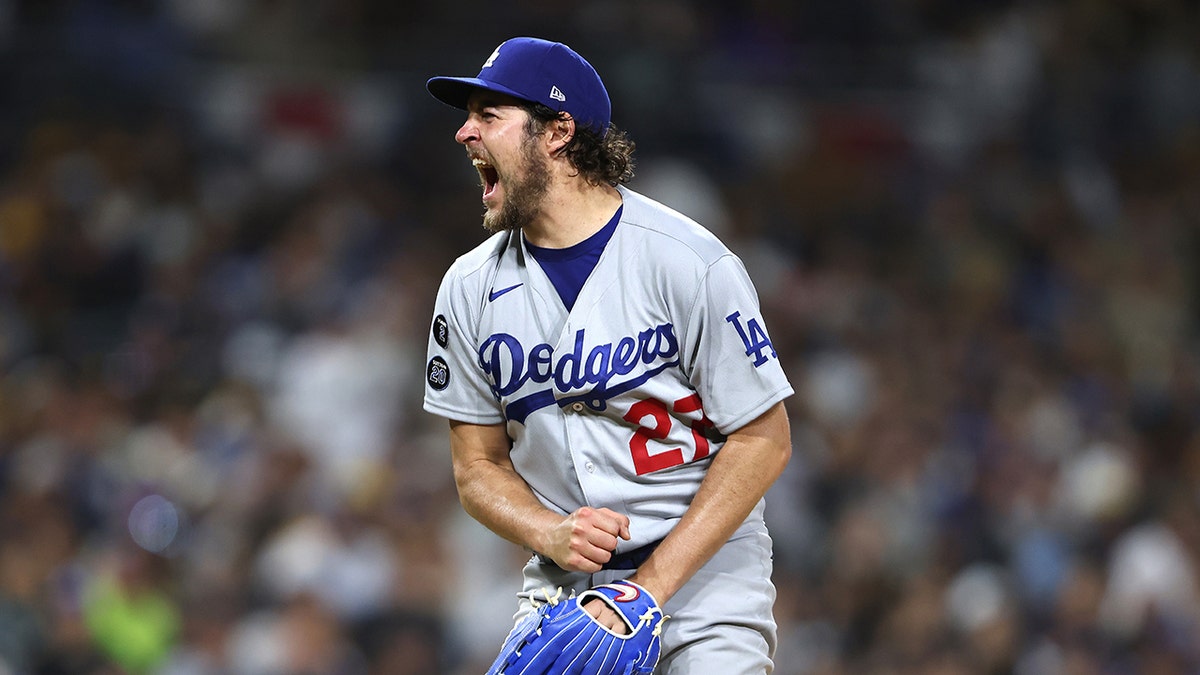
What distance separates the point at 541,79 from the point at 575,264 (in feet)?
1.29

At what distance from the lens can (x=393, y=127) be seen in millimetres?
9180

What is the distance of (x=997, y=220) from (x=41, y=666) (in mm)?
5851

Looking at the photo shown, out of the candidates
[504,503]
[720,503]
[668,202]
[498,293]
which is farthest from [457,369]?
[668,202]

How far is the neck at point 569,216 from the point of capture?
10.1 ft

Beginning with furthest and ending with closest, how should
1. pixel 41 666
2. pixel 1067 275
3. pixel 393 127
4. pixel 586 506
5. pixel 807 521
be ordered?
1. pixel 393 127
2. pixel 1067 275
3. pixel 807 521
4. pixel 41 666
5. pixel 586 506

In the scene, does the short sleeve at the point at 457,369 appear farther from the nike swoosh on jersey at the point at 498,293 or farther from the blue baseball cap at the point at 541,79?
the blue baseball cap at the point at 541,79

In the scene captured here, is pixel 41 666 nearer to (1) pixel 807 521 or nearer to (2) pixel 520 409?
(1) pixel 807 521

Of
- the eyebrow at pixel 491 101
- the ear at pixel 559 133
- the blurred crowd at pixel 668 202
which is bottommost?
the blurred crowd at pixel 668 202

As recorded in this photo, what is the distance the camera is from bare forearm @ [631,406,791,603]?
2.87m

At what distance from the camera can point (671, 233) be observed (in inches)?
118

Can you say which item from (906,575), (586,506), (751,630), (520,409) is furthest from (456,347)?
(906,575)

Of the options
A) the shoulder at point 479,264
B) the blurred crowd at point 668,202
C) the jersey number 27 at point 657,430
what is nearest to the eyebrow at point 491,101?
the shoulder at point 479,264

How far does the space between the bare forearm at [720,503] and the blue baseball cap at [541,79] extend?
75cm

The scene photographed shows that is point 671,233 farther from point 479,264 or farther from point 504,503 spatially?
point 504,503
